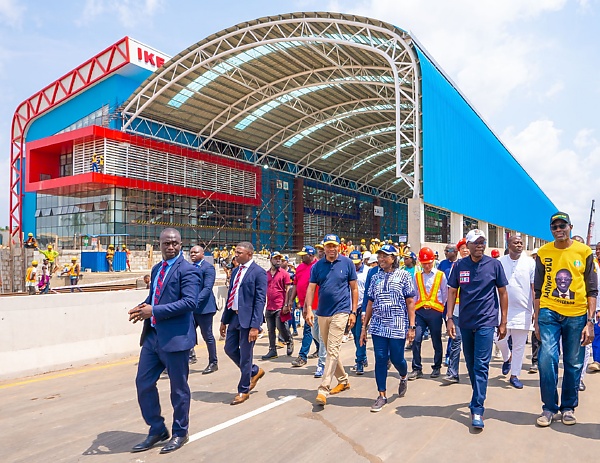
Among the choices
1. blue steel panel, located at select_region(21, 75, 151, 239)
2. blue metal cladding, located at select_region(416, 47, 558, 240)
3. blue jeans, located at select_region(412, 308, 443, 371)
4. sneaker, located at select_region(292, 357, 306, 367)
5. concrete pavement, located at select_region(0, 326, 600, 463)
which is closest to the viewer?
concrete pavement, located at select_region(0, 326, 600, 463)

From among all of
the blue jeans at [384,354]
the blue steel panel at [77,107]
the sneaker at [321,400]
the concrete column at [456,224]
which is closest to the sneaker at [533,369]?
the blue jeans at [384,354]

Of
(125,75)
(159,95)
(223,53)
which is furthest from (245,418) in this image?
(125,75)

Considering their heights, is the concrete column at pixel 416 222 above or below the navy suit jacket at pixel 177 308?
above

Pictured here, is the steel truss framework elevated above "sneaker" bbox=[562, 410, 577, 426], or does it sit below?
above

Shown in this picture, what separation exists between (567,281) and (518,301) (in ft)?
5.53

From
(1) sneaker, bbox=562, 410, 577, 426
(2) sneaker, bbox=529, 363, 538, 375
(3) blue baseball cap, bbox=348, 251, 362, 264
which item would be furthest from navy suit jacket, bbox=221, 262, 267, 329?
(2) sneaker, bbox=529, 363, 538, 375

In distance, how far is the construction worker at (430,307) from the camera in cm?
689

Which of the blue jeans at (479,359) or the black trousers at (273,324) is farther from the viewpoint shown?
the black trousers at (273,324)

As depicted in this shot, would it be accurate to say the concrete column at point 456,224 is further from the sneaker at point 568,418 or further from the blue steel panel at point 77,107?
the sneaker at point 568,418

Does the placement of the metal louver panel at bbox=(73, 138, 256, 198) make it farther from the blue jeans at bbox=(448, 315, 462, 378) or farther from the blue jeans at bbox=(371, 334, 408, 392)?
the blue jeans at bbox=(371, 334, 408, 392)

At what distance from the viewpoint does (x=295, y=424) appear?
4.85 metres

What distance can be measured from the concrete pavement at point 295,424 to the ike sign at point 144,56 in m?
29.4

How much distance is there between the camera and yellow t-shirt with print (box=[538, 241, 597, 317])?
4746 millimetres

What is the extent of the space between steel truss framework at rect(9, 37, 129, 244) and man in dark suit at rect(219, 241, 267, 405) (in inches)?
1175
